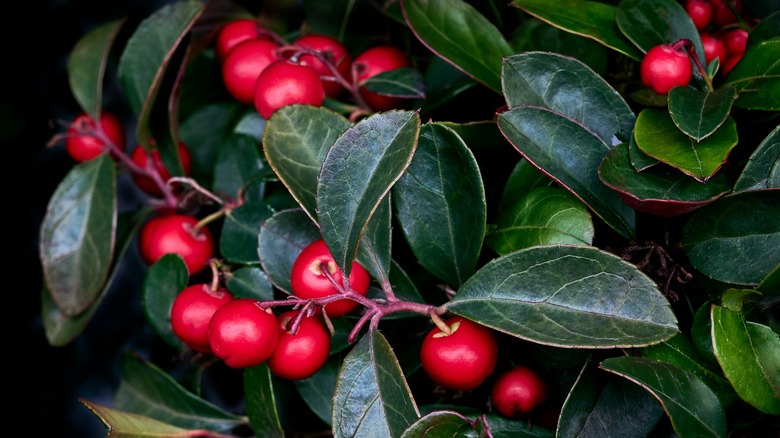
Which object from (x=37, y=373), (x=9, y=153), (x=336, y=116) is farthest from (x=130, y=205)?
(x=336, y=116)

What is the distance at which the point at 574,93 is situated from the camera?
2.30ft

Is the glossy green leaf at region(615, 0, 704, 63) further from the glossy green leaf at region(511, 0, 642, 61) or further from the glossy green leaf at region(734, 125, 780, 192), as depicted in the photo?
the glossy green leaf at region(734, 125, 780, 192)

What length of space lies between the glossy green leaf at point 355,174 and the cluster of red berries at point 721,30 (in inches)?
15.1

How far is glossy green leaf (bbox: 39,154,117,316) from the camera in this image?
0.94 metres

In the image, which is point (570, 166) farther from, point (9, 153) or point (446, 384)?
point (9, 153)

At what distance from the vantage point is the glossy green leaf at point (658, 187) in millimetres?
610

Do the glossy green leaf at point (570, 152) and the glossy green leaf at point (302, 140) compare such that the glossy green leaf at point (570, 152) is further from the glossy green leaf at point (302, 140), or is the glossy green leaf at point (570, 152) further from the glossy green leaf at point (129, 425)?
the glossy green leaf at point (129, 425)

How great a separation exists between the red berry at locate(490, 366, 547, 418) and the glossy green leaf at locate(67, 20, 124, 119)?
2.11 feet

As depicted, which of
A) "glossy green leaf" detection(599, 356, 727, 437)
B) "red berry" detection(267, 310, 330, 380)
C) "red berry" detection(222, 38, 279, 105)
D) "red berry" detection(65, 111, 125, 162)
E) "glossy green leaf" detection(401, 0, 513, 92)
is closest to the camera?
"glossy green leaf" detection(599, 356, 727, 437)

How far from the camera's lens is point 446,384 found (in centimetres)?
67

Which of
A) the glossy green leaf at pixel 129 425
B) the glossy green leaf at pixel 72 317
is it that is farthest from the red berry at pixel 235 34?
the glossy green leaf at pixel 129 425

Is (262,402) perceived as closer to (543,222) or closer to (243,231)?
(243,231)

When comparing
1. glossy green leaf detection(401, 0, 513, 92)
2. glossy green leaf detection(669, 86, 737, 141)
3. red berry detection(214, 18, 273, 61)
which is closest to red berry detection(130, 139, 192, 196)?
red berry detection(214, 18, 273, 61)

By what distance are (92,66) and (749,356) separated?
855 mm
